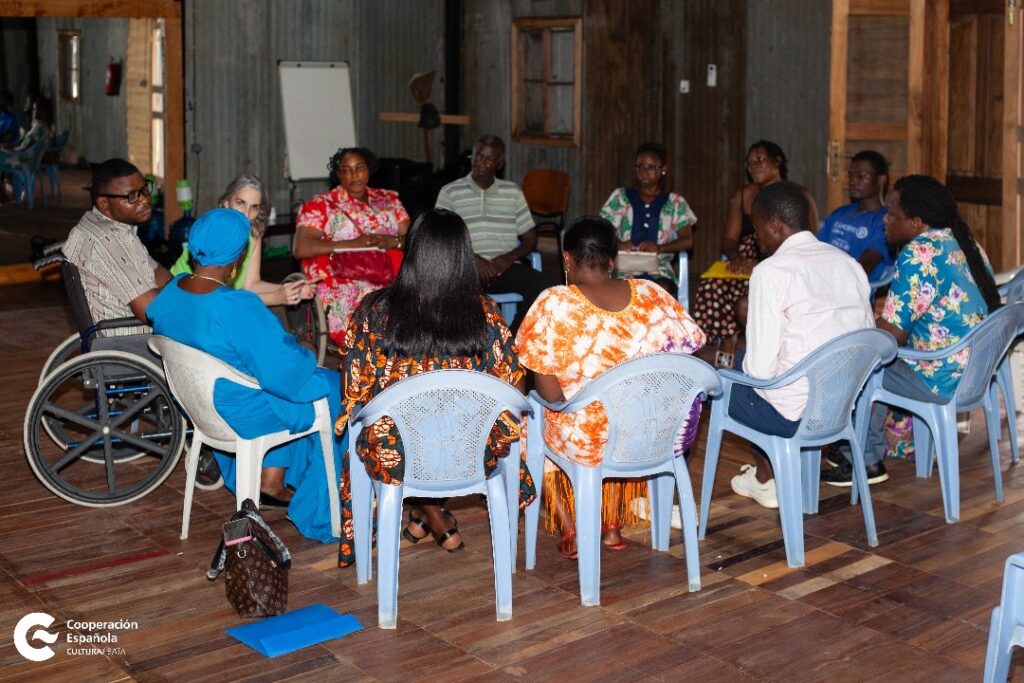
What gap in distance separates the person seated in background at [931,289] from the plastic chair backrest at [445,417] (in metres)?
1.85

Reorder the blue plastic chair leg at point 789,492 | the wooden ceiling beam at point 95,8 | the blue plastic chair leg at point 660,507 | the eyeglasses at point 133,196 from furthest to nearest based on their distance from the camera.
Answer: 1. the wooden ceiling beam at point 95,8
2. the eyeglasses at point 133,196
3. the blue plastic chair leg at point 660,507
4. the blue plastic chair leg at point 789,492

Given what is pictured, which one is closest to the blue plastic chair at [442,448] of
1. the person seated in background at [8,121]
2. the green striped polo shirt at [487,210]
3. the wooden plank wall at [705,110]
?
the green striped polo shirt at [487,210]

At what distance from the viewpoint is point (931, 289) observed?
4926 millimetres

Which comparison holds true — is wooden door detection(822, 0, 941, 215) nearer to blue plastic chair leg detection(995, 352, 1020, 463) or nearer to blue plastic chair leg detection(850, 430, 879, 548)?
blue plastic chair leg detection(995, 352, 1020, 463)

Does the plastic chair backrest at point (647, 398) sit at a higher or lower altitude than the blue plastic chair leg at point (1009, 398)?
higher

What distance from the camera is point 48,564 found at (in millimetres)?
4473

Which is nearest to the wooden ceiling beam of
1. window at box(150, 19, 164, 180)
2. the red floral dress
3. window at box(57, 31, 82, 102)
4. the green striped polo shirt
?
window at box(150, 19, 164, 180)

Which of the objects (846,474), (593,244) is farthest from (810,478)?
(593,244)

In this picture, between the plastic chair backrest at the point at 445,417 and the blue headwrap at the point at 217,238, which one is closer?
the plastic chair backrest at the point at 445,417

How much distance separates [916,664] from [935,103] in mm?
4736

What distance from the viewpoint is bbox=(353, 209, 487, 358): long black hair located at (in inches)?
155

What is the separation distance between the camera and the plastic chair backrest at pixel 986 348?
4.77 metres

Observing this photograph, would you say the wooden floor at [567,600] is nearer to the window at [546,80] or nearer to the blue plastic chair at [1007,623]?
the blue plastic chair at [1007,623]

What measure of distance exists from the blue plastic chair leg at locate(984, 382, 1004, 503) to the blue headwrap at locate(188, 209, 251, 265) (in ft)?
10.1
